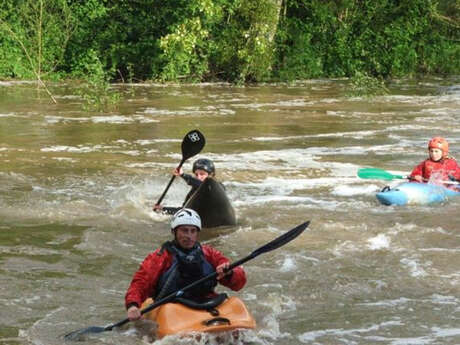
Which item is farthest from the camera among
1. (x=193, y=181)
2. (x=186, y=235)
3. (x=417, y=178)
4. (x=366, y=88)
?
(x=366, y=88)

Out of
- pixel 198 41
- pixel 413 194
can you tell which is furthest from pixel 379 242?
pixel 198 41

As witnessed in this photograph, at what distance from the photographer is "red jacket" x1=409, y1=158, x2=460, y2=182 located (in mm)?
11031

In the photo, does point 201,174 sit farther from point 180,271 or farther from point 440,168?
point 180,271

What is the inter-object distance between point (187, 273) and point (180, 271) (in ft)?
Answer: 0.15

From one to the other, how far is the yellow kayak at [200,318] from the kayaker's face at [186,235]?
1.27 feet

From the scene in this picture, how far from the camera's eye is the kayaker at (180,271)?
5840 mm

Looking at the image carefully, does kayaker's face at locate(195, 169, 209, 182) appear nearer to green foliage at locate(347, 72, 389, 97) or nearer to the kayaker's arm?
the kayaker's arm

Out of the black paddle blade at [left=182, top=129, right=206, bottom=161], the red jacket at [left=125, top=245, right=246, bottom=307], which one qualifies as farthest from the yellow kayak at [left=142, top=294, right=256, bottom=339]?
the black paddle blade at [left=182, top=129, right=206, bottom=161]

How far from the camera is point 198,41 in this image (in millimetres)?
24656

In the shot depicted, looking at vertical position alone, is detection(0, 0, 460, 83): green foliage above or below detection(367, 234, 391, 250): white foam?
above

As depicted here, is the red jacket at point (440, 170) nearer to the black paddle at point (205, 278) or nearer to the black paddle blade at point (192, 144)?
the black paddle blade at point (192, 144)

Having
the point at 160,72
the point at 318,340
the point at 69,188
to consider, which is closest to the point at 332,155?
the point at 69,188

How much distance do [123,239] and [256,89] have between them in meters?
16.1

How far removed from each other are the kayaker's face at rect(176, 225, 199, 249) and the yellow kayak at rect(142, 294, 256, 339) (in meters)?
0.39
